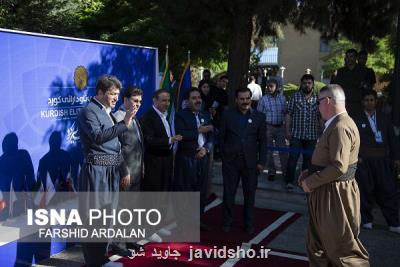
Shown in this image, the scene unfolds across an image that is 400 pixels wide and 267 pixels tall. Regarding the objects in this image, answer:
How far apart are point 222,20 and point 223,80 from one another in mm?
1394

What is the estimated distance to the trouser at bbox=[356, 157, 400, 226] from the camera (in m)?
5.98

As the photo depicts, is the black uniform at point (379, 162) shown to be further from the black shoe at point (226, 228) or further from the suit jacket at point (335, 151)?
the suit jacket at point (335, 151)

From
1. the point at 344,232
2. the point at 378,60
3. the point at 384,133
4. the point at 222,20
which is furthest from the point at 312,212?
the point at 378,60

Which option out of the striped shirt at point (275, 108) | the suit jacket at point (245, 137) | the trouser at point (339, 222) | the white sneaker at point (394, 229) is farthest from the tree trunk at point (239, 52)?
the trouser at point (339, 222)

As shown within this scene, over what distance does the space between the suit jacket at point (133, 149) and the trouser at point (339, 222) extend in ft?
6.52

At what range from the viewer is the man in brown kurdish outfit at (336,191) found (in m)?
3.87

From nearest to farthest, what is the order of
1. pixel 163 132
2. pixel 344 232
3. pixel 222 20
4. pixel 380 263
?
pixel 344 232 < pixel 380 263 < pixel 163 132 < pixel 222 20

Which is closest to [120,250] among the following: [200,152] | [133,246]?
[133,246]

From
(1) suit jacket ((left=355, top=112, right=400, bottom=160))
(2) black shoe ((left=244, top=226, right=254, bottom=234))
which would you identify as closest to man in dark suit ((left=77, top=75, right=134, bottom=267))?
(2) black shoe ((left=244, top=226, right=254, bottom=234))

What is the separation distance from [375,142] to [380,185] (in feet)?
1.90

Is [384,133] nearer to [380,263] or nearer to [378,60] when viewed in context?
[380,263]

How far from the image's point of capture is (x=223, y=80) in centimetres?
933

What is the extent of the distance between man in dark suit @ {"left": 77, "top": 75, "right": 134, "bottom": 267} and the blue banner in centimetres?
86

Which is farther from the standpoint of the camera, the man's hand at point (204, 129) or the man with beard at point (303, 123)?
the man with beard at point (303, 123)
